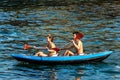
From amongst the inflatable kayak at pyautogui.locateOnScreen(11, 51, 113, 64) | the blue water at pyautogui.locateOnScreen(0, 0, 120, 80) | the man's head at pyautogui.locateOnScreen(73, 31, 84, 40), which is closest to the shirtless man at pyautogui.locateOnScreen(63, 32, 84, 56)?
the man's head at pyautogui.locateOnScreen(73, 31, 84, 40)

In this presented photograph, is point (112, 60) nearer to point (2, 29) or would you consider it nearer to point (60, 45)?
point (60, 45)

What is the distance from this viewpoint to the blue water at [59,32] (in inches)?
1066

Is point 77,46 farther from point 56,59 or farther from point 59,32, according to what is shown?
point 59,32

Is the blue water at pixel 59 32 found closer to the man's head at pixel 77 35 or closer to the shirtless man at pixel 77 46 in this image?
the shirtless man at pixel 77 46

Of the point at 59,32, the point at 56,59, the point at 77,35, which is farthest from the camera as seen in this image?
the point at 59,32

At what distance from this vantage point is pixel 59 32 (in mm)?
40375

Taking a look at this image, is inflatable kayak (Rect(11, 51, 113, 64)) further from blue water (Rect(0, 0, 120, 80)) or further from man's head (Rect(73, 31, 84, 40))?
man's head (Rect(73, 31, 84, 40))

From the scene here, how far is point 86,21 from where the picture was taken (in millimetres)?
46031

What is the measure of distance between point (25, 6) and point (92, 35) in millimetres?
22033

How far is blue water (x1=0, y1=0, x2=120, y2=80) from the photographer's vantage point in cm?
2708

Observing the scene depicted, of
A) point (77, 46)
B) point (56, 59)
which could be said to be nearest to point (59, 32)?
point (77, 46)

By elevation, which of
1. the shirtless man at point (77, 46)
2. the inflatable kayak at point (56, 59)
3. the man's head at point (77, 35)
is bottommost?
the inflatable kayak at point (56, 59)

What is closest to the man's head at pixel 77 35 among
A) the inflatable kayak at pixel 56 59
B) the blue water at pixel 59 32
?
the inflatable kayak at pixel 56 59

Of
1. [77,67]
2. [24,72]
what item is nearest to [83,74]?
[77,67]
